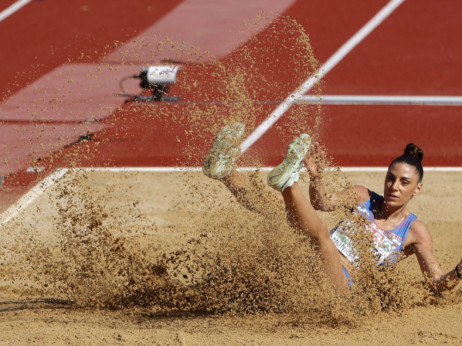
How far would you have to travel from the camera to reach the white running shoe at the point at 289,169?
3.80 m

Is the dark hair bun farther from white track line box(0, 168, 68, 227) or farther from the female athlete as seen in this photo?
white track line box(0, 168, 68, 227)

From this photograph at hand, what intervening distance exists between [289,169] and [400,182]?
77 cm

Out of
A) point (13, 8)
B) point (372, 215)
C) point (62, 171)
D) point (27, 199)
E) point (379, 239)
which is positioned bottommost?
point (379, 239)

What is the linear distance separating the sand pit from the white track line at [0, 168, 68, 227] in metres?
0.13

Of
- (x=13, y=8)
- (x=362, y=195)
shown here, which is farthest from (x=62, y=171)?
(x=13, y=8)

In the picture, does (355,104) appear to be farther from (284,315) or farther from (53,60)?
(284,315)

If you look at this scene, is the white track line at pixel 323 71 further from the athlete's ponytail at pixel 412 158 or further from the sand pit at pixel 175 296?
the athlete's ponytail at pixel 412 158

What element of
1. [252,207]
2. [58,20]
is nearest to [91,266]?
[252,207]

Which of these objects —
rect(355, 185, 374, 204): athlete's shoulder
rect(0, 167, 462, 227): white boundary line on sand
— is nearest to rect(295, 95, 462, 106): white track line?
rect(0, 167, 462, 227): white boundary line on sand

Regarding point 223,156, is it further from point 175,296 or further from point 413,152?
point 413,152

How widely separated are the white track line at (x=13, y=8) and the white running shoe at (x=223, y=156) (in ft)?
20.3

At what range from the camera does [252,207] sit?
14.7 ft

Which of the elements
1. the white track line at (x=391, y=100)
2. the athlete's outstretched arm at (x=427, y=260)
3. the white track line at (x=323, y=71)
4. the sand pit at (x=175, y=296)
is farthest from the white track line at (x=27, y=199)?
the white track line at (x=391, y=100)

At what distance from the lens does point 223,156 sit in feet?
14.0
